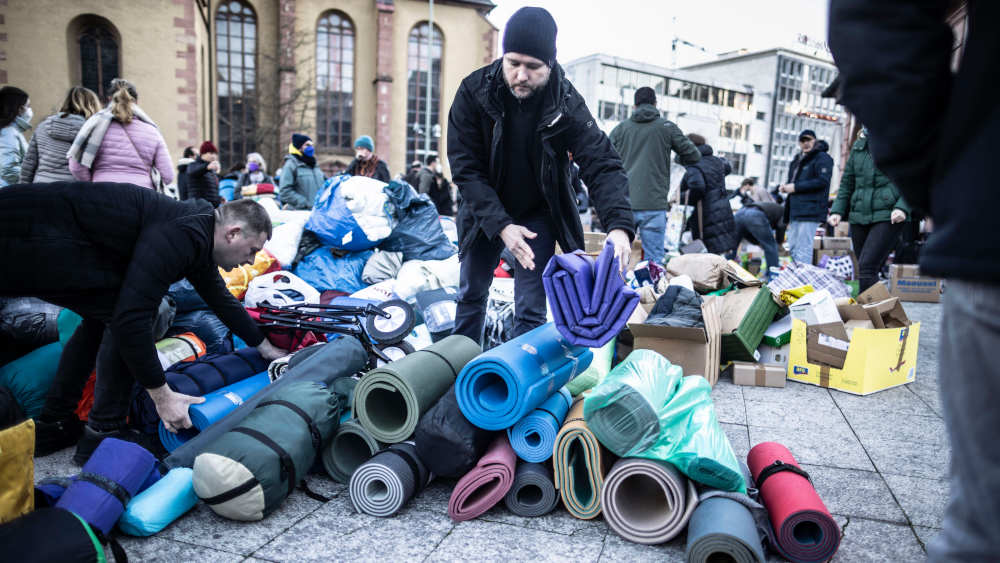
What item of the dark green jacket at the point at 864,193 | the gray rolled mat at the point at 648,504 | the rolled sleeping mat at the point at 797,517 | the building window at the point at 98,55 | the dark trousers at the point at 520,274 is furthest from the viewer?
the building window at the point at 98,55

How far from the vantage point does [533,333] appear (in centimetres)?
285

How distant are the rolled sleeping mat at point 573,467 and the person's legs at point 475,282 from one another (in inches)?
39.0

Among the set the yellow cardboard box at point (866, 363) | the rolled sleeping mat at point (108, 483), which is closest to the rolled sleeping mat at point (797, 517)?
the yellow cardboard box at point (866, 363)

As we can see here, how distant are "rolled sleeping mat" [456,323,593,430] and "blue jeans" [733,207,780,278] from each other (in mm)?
6624

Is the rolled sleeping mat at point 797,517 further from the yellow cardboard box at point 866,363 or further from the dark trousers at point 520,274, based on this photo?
the yellow cardboard box at point 866,363

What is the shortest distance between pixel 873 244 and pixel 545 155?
4.32 m

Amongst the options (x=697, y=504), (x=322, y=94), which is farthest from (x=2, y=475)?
(x=322, y=94)

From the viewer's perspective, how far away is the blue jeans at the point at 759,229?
8438 millimetres

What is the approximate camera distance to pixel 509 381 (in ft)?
8.05

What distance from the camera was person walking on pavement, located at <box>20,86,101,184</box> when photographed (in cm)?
473

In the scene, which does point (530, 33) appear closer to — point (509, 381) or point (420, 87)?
point (509, 381)

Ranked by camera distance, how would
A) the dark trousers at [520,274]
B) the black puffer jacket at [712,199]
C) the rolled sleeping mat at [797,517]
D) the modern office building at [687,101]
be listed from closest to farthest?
the rolled sleeping mat at [797,517], the dark trousers at [520,274], the black puffer jacket at [712,199], the modern office building at [687,101]

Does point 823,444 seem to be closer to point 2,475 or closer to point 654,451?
point 654,451

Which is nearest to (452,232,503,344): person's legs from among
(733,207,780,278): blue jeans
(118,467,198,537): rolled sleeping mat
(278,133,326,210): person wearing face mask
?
(118,467,198,537): rolled sleeping mat
